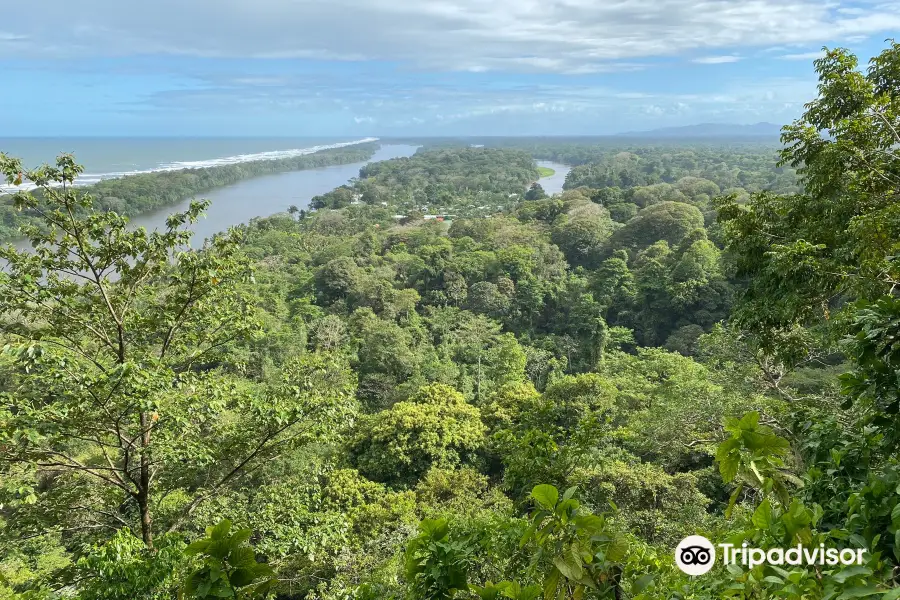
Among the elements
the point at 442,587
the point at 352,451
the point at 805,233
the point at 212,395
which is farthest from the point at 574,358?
the point at 442,587

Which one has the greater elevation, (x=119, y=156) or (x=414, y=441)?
(x=119, y=156)

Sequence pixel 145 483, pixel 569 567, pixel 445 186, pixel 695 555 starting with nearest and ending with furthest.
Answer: pixel 569 567
pixel 695 555
pixel 145 483
pixel 445 186

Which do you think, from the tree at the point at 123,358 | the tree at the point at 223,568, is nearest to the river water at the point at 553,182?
the tree at the point at 123,358

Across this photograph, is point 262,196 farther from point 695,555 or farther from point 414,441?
point 695,555

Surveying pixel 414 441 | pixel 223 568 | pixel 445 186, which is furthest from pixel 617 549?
pixel 445 186

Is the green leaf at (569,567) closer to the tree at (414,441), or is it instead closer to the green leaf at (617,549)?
the green leaf at (617,549)

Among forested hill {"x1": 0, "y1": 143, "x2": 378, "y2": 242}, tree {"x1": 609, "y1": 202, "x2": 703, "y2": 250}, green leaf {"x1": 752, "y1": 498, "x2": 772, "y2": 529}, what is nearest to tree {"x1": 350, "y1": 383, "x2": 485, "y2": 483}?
forested hill {"x1": 0, "y1": 143, "x2": 378, "y2": 242}

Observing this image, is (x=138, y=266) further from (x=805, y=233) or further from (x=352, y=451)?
(x=352, y=451)
